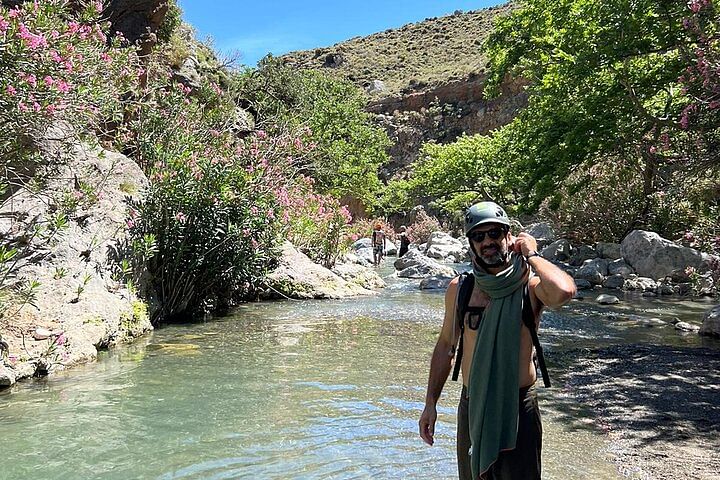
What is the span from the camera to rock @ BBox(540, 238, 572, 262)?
22939 mm

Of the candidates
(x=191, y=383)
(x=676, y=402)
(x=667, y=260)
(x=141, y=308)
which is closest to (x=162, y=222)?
(x=141, y=308)

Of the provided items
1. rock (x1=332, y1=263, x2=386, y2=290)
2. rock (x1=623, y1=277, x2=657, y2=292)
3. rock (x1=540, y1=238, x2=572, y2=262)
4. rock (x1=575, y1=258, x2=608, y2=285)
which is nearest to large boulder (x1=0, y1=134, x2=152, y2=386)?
rock (x1=332, y1=263, x2=386, y2=290)

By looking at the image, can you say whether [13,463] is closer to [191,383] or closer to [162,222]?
[191,383]

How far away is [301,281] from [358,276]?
10.1 feet

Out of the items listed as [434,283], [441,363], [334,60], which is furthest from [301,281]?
[334,60]

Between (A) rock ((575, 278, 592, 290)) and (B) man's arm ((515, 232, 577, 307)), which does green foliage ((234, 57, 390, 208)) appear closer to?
(A) rock ((575, 278, 592, 290))

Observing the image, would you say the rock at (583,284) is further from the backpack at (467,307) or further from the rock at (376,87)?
the rock at (376,87)

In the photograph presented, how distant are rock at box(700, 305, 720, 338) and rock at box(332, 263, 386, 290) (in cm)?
834

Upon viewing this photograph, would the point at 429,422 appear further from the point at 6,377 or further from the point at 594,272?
the point at 594,272

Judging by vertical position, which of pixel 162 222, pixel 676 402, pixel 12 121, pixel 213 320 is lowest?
pixel 676 402

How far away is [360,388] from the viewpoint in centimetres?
688

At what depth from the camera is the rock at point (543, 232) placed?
2721 cm

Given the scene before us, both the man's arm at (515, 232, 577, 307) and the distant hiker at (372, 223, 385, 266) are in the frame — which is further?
the distant hiker at (372, 223, 385, 266)

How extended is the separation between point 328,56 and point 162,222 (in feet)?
216
